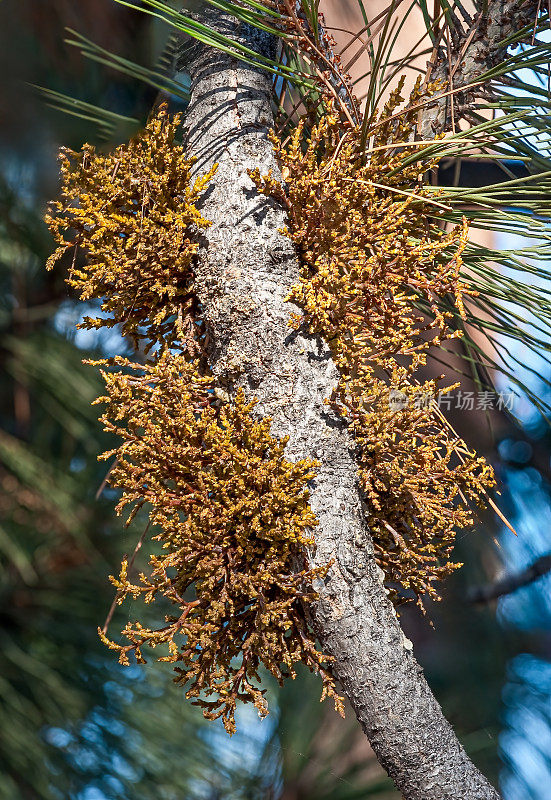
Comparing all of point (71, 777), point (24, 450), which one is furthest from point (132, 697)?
point (24, 450)

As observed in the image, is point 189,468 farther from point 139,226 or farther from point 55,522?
point 55,522

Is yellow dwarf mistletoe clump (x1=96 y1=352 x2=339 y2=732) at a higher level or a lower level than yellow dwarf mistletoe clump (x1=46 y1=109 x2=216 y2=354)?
lower

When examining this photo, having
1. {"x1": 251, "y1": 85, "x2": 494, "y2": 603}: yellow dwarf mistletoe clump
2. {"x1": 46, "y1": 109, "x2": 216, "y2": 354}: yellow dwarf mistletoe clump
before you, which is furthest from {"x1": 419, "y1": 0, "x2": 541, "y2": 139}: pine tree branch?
{"x1": 46, "y1": 109, "x2": 216, "y2": 354}: yellow dwarf mistletoe clump

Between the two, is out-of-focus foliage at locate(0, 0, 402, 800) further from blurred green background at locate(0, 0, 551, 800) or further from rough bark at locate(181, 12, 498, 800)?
rough bark at locate(181, 12, 498, 800)

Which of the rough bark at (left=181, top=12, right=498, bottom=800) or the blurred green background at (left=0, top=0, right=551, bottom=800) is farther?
the blurred green background at (left=0, top=0, right=551, bottom=800)

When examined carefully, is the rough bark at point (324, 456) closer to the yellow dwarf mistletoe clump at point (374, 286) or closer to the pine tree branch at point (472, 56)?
the yellow dwarf mistletoe clump at point (374, 286)

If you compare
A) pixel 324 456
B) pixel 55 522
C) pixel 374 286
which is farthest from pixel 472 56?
pixel 55 522
